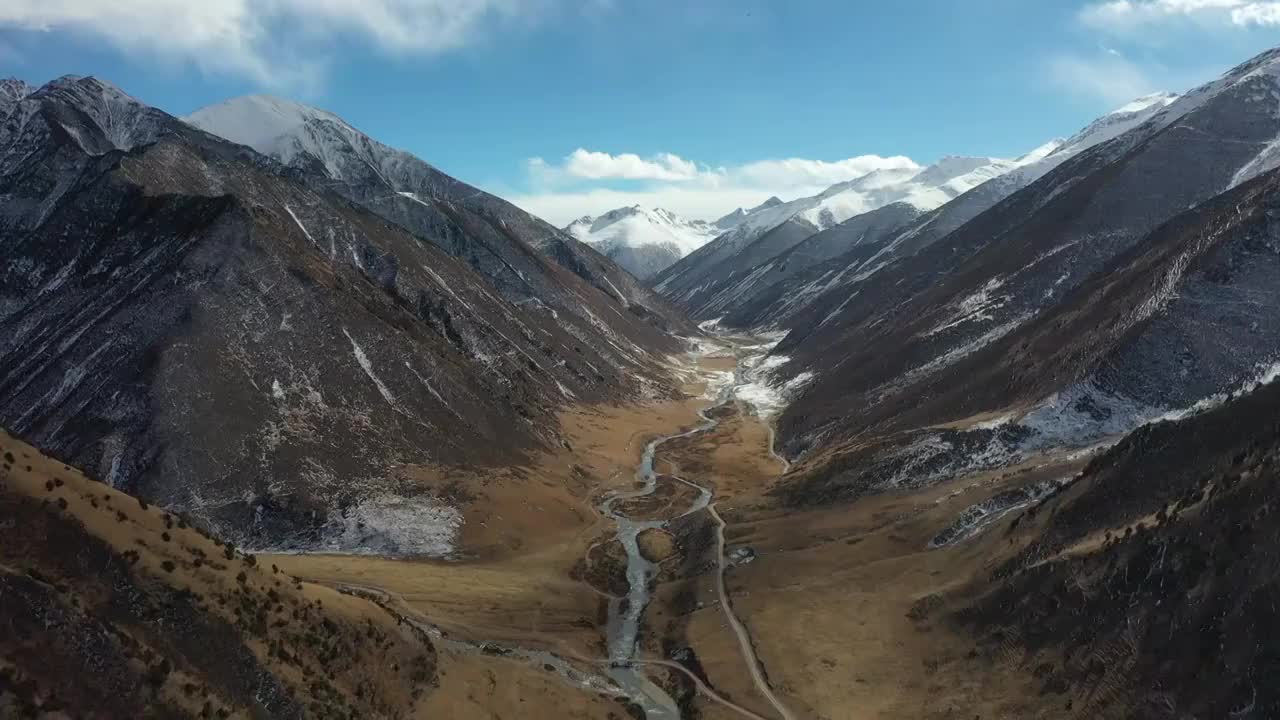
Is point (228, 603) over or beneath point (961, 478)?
over

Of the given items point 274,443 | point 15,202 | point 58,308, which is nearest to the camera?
point 274,443

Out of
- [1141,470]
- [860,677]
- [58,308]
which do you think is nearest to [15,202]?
[58,308]

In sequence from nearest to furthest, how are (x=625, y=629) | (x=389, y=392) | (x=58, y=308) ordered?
(x=625, y=629)
(x=389, y=392)
(x=58, y=308)

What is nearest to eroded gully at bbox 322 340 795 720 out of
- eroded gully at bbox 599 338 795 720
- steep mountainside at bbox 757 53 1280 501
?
eroded gully at bbox 599 338 795 720

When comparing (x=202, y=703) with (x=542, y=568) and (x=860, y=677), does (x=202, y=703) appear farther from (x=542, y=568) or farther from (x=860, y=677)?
(x=542, y=568)

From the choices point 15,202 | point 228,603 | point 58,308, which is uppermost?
point 15,202

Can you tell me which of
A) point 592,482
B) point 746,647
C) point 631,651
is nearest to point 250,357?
point 592,482

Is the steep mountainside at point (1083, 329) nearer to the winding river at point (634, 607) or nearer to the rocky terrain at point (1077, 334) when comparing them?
the rocky terrain at point (1077, 334)

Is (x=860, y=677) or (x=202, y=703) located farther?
(x=860, y=677)
